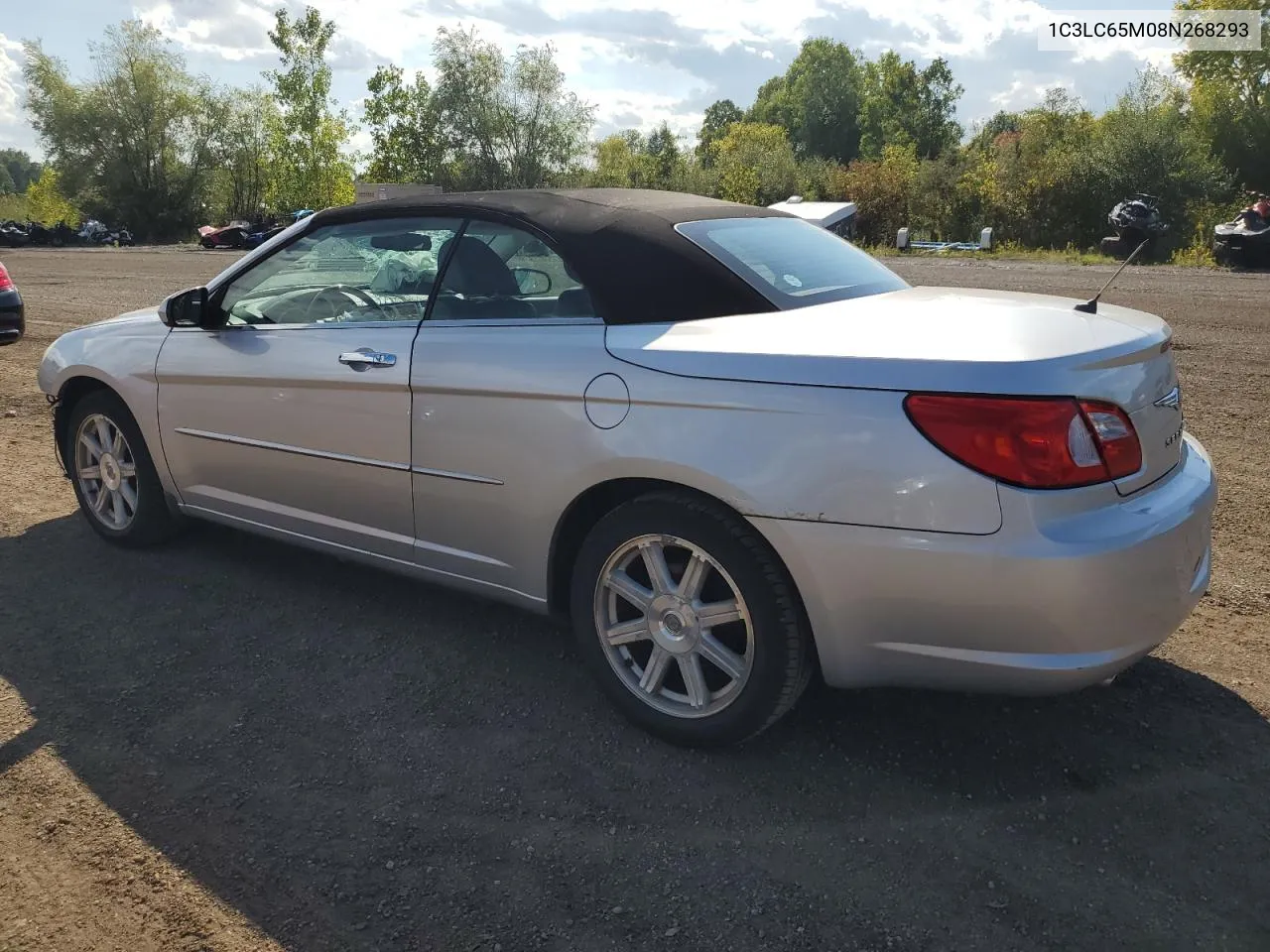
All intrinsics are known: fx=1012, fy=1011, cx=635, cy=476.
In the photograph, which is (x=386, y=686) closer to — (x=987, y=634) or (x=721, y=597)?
(x=721, y=597)

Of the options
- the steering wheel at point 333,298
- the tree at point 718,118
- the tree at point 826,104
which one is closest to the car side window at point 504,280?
the steering wheel at point 333,298

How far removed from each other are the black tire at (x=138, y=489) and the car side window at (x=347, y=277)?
33.7 inches

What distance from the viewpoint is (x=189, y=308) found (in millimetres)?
4176

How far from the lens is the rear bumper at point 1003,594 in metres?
2.39

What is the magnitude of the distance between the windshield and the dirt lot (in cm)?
134

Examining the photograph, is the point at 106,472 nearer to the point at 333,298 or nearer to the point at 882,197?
the point at 333,298

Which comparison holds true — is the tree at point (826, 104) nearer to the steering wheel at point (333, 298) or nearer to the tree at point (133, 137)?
the tree at point (133, 137)

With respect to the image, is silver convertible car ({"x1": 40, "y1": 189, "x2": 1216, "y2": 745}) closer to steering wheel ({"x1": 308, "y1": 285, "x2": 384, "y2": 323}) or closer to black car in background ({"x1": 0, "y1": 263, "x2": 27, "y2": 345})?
steering wheel ({"x1": 308, "y1": 285, "x2": 384, "y2": 323})

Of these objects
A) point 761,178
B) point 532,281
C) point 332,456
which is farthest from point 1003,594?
point 761,178

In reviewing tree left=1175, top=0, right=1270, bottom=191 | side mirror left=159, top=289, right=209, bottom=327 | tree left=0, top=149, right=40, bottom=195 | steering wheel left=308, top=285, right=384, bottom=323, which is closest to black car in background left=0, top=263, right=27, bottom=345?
side mirror left=159, top=289, right=209, bottom=327

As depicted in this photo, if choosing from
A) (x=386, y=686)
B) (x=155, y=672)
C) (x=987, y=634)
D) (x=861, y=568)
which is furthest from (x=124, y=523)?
(x=987, y=634)

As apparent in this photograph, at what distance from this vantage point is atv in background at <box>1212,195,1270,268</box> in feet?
60.8

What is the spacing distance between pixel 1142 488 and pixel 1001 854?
100 cm

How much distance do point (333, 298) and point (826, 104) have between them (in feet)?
341
